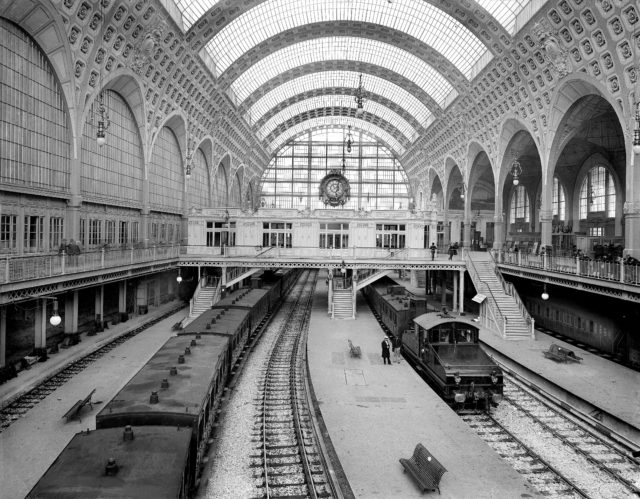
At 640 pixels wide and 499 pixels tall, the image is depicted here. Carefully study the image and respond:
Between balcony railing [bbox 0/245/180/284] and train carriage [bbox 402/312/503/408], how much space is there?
15874mm

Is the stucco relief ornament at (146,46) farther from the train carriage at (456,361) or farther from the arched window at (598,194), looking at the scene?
the arched window at (598,194)

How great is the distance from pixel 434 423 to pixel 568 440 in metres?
4.34

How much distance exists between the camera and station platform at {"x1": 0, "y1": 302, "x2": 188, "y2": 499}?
12.5 metres

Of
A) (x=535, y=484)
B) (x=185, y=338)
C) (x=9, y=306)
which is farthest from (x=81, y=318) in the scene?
(x=535, y=484)

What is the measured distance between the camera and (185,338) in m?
17.4

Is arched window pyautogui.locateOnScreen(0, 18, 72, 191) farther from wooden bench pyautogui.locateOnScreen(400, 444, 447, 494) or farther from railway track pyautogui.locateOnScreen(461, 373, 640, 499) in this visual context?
railway track pyautogui.locateOnScreen(461, 373, 640, 499)

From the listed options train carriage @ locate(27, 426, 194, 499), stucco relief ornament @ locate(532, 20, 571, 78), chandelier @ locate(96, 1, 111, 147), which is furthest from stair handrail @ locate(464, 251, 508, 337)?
train carriage @ locate(27, 426, 194, 499)

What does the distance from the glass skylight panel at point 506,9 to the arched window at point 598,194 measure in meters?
17.5

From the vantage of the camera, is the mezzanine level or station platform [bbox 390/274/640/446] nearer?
station platform [bbox 390/274/640/446]

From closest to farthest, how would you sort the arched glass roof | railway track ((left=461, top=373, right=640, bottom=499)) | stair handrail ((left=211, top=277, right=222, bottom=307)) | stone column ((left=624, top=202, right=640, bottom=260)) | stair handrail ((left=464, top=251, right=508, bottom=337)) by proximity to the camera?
railway track ((left=461, top=373, right=640, bottom=499))
stone column ((left=624, top=202, right=640, bottom=260))
stair handrail ((left=464, top=251, right=508, bottom=337))
the arched glass roof
stair handrail ((left=211, top=277, right=222, bottom=307))

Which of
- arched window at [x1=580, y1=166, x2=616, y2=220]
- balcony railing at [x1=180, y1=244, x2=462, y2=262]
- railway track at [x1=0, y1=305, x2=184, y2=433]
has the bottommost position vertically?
railway track at [x1=0, y1=305, x2=184, y2=433]

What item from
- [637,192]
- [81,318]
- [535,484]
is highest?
[637,192]

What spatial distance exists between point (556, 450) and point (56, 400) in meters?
16.9

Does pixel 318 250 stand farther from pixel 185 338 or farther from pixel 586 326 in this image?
pixel 185 338
